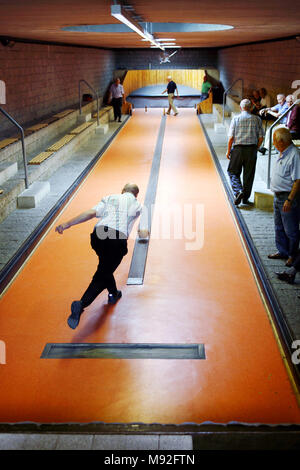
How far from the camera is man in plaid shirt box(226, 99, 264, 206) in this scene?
7.00m

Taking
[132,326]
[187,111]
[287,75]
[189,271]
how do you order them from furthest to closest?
[187,111] < [287,75] < [189,271] < [132,326]

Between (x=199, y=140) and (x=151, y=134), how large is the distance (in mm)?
1956

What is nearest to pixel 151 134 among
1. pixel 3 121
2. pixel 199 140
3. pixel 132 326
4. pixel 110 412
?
pixel 199 140

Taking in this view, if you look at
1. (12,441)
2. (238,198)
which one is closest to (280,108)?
(238,198)

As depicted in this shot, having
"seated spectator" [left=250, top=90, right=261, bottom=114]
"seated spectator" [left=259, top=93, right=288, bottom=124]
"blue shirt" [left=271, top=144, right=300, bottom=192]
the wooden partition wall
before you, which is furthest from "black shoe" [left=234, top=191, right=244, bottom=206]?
the wooden partition wall

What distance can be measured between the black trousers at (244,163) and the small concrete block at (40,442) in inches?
216

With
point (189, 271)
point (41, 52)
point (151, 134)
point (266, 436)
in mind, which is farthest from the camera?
point (151, 134)

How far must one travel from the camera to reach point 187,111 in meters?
21.2

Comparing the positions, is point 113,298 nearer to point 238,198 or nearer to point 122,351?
point 122,351

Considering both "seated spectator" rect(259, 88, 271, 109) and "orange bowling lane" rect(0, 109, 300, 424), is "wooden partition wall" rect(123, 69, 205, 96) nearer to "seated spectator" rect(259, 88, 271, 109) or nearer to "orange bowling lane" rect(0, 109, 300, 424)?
"seated spectator" rect(259, 88, 271, 109)

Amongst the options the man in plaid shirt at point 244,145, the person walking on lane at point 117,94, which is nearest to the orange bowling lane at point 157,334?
the man in plaid shirt at point 244,145

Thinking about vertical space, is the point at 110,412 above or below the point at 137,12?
below

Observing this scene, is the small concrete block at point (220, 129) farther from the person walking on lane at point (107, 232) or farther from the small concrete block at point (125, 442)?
the small concrete block at point (125, 442)

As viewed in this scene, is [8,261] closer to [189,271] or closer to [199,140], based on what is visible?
[189,271]
